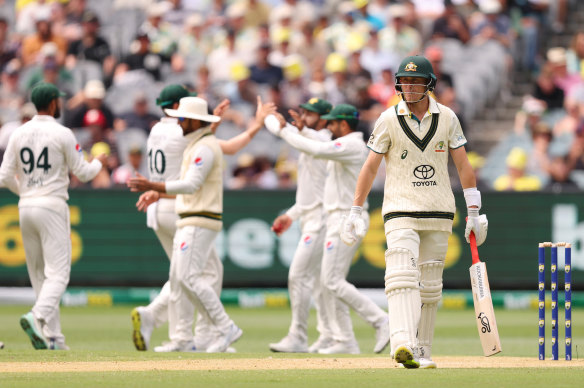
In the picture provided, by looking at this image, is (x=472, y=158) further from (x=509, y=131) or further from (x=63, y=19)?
(x=63, y=19)

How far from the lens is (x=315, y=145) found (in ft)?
39.3

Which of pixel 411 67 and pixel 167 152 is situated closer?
pixel 411 67

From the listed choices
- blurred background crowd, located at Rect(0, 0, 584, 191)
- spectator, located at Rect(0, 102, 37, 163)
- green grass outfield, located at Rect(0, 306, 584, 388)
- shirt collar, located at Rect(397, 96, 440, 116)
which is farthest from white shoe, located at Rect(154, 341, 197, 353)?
blurred background crowd, located at Rect(0, 0, 584, 191)

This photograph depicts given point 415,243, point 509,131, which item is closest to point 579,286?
point 509,131

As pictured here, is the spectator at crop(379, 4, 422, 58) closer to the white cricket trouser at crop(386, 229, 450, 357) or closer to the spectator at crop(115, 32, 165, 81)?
the spectator at crop(115, 32, 165, 81)

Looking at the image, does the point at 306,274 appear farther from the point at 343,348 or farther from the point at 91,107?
the point at 91,107

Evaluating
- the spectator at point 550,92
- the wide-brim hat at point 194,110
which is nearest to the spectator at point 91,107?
the spectator at point 550,92

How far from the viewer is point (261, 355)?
11.5 m

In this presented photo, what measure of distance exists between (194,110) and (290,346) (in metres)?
2.52

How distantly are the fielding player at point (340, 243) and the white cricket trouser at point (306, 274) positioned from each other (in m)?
0.21

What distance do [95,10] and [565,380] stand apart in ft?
55.3

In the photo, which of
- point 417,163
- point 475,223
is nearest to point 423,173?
point 417,163

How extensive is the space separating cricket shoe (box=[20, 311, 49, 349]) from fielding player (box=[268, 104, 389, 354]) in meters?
2.74

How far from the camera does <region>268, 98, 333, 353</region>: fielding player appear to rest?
12.7m
